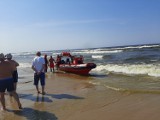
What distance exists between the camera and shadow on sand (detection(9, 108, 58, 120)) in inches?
279

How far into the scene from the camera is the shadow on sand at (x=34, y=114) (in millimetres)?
7090

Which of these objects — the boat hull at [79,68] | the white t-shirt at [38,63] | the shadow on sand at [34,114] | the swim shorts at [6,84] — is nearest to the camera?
the shadow on sand at [34,114]

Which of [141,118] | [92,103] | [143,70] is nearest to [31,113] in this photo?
[92,103]

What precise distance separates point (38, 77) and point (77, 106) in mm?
2916

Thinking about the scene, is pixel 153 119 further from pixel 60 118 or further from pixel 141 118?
pixel 60 118

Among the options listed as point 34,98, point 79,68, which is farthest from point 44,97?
point 79,68

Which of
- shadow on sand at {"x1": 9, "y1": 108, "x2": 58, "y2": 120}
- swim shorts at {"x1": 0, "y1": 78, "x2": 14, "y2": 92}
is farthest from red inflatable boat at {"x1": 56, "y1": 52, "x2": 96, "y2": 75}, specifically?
swim shorts at {"x1": 0, "y1": 78, "x2": 14, "y2": 92}

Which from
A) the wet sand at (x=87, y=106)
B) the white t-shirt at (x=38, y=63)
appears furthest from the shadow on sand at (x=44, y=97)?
the white t-shirt at (x=38, y=63)

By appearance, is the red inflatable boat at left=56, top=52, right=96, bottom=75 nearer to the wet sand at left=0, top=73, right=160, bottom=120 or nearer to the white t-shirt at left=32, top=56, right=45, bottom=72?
the wet sand at left=0, top=73, right=160, bottom=120

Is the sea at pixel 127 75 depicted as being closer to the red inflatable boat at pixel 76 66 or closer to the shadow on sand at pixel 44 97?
the red inflatable boat at pixel 76 66

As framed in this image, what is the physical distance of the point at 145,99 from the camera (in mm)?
8672

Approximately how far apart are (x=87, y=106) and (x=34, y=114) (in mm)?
1537

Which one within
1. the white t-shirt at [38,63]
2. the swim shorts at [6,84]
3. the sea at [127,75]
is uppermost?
the white t-shirt at [38,63]

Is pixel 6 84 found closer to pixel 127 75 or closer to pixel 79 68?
pixel 127 75
